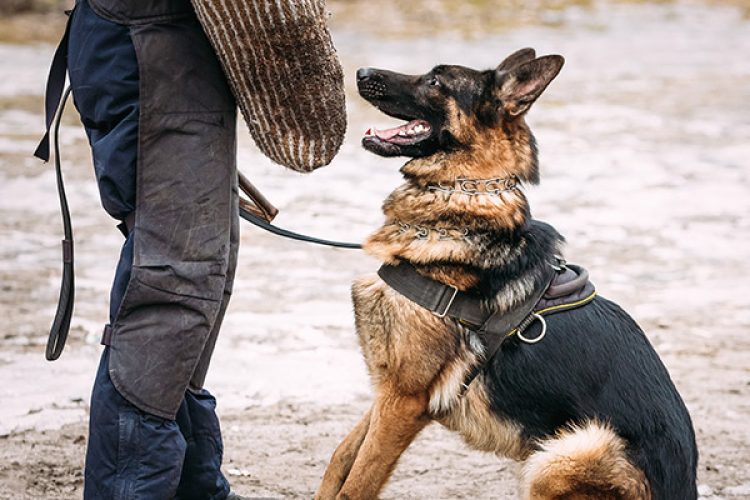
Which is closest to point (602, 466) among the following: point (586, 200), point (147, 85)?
point (147, 85)

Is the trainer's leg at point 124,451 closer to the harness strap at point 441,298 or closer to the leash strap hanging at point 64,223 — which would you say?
the leash strap hanging at point 64,223

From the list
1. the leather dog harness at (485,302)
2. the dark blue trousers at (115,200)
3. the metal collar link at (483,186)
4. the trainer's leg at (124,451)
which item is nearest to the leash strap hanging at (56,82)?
the dark blue trousers at (115,200)

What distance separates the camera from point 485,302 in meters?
3.37

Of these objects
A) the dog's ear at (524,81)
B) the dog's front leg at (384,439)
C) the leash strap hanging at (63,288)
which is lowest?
the dog's front leg at (384,439)

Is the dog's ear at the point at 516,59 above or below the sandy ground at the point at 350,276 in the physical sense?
above

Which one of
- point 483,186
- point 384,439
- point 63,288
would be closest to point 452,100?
point 483,186

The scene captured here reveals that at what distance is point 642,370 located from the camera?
10.8ft

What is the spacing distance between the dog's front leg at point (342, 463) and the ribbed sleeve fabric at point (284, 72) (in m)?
1.06

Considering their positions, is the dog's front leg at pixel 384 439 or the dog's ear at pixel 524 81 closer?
the dog's front leg at pixel 384 439

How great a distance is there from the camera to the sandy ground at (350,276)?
4.19m

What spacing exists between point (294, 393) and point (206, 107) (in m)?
→ 2.23

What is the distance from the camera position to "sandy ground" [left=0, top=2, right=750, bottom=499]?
419 cm

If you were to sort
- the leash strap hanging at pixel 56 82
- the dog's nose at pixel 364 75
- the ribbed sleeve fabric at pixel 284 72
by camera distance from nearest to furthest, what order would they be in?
the ribbed sleeve fabric at pixel 284 72, the leash strap hanging at pixel 56 82, the dog's nose at pixel 364 75

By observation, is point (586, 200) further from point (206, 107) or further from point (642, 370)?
point (206, 107)
